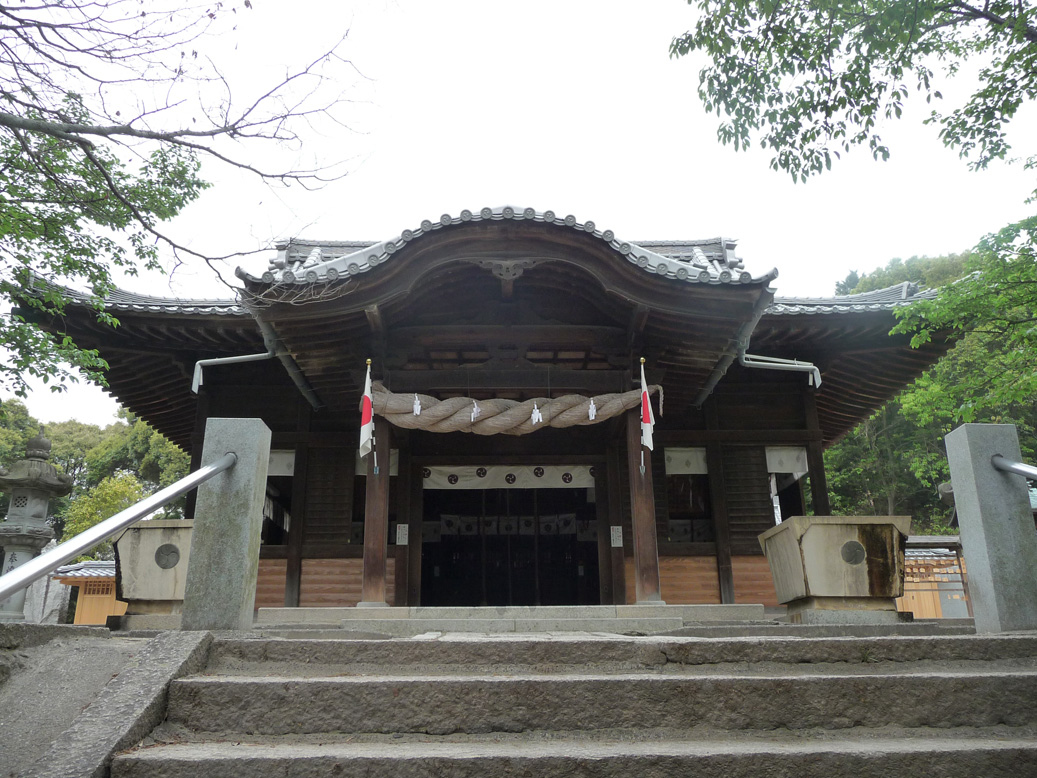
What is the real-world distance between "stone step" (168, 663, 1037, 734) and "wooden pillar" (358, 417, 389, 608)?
15.0ft

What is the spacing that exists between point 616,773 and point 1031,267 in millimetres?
8355

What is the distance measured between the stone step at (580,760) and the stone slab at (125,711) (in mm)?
87

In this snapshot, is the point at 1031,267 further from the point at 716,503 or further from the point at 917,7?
the point at 716,503

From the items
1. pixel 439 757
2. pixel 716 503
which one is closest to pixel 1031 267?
pixel 716 503

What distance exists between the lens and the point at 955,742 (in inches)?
103

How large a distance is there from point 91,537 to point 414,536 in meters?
7.35

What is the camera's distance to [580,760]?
2.38 m

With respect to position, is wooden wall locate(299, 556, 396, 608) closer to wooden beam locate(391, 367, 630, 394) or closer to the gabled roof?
the gabled roof

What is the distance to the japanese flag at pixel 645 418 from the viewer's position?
7.68 meters

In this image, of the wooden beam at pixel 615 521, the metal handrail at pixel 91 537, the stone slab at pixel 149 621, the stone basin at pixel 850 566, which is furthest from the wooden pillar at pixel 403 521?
the metal handrail at pixel 91 537

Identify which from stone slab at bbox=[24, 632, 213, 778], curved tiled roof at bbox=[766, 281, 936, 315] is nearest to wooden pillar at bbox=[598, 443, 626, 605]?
curved tiled roof at bbox=[766, 281, 936, 315]

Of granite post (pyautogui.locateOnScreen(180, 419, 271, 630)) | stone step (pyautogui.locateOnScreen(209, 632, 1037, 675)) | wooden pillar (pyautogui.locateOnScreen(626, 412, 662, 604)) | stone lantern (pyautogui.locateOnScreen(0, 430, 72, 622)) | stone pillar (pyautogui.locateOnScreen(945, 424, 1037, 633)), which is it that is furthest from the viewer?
stone lantern (pyautogui.locateOnScreen(0, 430, 72, 622))

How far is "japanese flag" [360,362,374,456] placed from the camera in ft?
24.4

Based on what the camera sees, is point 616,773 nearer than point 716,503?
Yes
